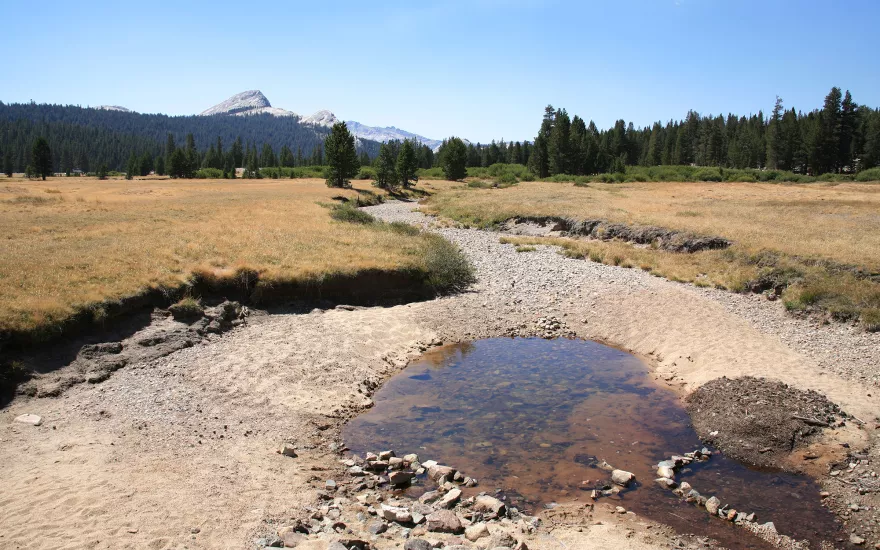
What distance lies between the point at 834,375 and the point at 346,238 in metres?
21.9

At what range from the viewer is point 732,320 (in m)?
19.6

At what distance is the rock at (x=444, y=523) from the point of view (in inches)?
321

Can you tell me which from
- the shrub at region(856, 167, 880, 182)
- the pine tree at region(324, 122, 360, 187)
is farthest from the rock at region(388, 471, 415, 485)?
the shrub at region(856, 167, 880, 182)

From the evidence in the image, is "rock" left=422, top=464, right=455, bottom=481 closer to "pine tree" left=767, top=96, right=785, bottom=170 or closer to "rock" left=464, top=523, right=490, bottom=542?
"rock" left=464, top=523, right=490, bottom=542

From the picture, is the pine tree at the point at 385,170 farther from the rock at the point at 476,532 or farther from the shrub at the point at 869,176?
the rock at the point at 476,532

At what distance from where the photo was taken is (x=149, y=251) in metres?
21.7

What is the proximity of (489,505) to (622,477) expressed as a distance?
277 cm

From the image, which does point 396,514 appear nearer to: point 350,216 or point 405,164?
point 350,216

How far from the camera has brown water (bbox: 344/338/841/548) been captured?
930cm

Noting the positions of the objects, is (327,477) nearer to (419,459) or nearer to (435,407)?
(419,459)

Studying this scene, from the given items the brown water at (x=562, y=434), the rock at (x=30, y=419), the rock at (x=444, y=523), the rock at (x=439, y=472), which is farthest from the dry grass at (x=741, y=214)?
the rock at (x=30, y=419)

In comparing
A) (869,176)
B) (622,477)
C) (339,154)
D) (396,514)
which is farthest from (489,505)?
(869,176)

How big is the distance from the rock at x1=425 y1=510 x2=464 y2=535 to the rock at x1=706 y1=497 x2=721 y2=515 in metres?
4.35

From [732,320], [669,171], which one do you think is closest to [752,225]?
[732,320]
